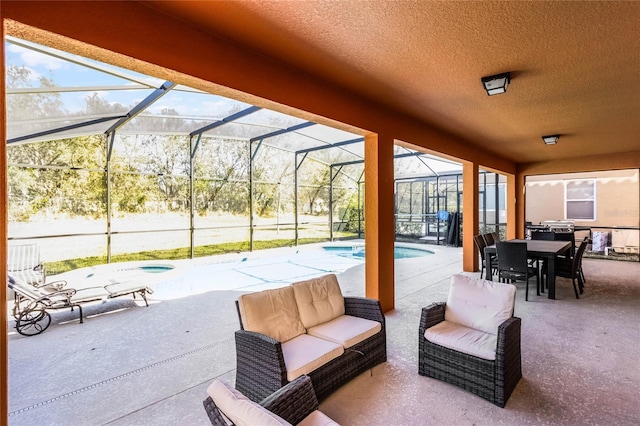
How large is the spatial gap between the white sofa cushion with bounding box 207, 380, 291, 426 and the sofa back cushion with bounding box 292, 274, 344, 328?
1.44 meters

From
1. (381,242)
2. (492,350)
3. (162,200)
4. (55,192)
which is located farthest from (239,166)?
(492,350)

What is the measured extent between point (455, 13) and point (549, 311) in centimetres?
423

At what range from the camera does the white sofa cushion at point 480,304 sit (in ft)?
8.36

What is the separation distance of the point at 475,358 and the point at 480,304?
1.65 feet

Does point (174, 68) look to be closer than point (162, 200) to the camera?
Yes

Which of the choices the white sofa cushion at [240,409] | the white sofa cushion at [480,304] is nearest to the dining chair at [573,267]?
the white sofa cushion at [480,304]

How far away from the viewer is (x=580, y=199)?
38.3ft

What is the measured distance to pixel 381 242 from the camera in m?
4.11

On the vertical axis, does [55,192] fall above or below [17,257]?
above

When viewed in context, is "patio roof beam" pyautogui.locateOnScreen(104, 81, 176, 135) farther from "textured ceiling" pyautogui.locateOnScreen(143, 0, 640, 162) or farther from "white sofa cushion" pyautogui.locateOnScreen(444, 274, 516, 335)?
"white sofa cushion" pyautogui.locateOnScreen(444, 274, 516, 335)

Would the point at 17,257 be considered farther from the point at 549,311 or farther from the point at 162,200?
the point at 549,311

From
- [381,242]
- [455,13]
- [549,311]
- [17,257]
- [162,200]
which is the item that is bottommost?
[549,311]

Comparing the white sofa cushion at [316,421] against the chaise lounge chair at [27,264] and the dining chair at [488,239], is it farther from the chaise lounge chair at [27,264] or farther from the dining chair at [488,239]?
the dining chair at [488,239]

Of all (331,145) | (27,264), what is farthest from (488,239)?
(27,264)
